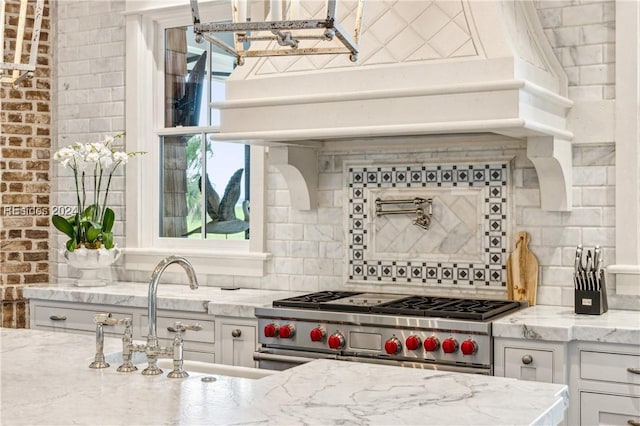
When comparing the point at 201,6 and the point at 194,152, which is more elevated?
the point at 201,6

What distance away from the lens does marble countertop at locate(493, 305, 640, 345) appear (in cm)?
343

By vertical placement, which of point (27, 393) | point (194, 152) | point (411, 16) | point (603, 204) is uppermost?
point (411, 16)

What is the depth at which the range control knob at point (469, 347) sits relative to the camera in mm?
3617

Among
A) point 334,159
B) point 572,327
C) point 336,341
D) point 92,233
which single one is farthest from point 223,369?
point 92,233

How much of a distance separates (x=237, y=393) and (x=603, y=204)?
2.46 metres

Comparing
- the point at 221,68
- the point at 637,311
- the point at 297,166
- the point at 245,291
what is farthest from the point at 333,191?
the point at 637,311

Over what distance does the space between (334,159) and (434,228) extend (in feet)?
2.38

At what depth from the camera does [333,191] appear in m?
4.79

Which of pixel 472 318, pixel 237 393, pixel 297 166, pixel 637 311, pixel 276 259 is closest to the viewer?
pixel 237 393

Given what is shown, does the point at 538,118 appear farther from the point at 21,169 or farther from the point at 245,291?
the point at 21,169

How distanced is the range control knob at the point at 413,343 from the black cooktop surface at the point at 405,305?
0.12m

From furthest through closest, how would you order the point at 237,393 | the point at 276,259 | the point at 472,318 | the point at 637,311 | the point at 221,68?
1. the point at 221,68
2. the point at 276,259
3. the point at 637,311
4. the point at 472,318
5. the point at 237,393

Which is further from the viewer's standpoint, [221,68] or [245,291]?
[221,68]

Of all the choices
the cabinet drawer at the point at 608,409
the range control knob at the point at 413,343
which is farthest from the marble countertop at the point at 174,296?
the cabinet drawer at the point at 608,409
